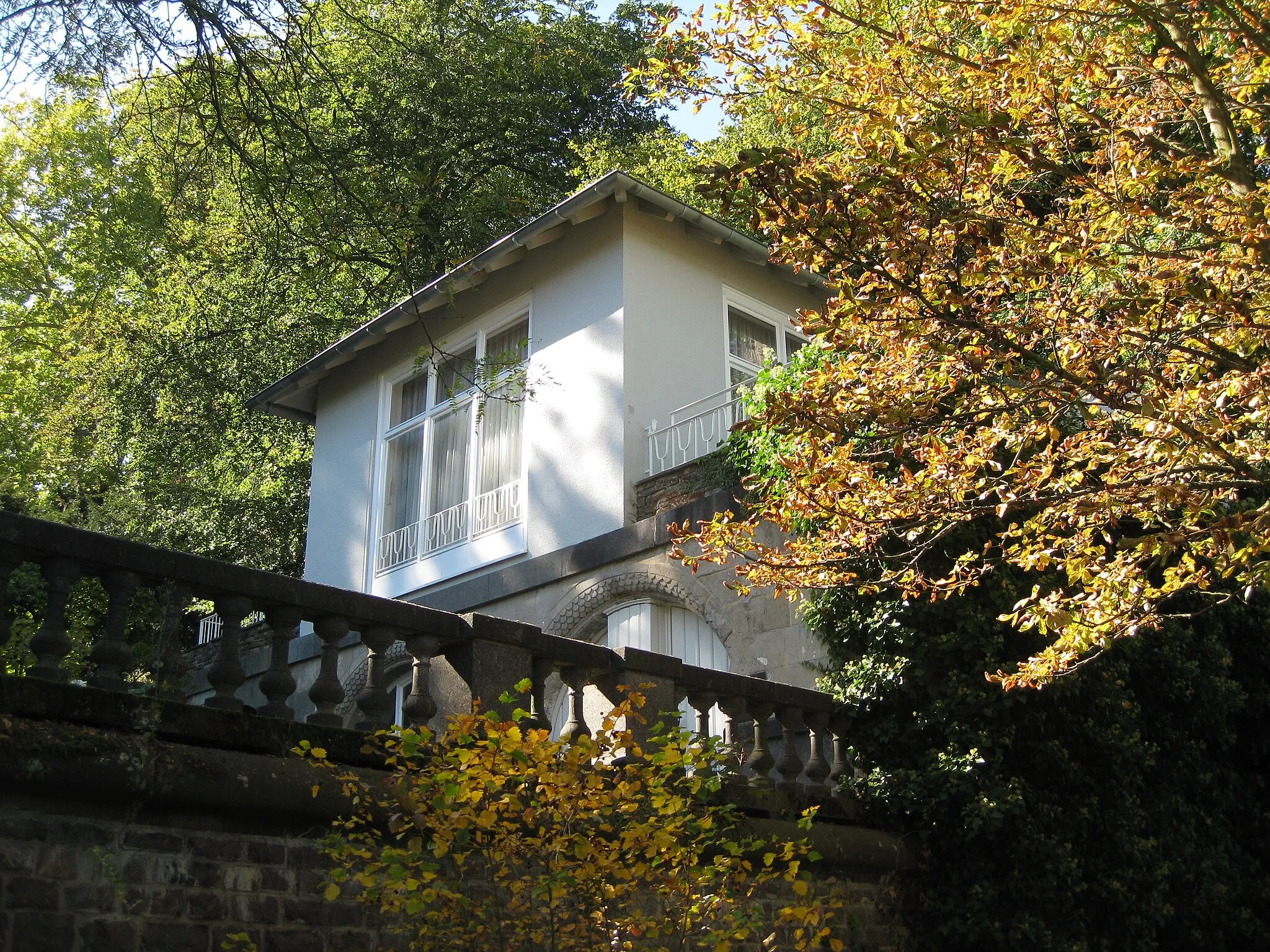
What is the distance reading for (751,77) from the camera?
6.73 m

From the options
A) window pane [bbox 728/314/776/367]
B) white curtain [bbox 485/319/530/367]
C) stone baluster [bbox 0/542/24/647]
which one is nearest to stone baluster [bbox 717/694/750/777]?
stone baluster [bbox 0/542/24/647]

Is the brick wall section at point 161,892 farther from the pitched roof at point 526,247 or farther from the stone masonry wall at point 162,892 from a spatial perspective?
the pitched roof at point 526,247

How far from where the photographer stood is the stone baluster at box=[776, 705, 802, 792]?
8227mm

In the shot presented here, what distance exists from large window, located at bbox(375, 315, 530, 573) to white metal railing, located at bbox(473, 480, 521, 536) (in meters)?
0.01

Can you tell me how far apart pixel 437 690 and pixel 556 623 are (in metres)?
5.52

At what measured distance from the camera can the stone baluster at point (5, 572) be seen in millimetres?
5059

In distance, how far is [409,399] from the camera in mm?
16031

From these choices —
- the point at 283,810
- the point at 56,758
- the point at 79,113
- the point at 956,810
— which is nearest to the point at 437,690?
the point at 283,810

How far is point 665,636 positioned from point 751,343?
4.56 m

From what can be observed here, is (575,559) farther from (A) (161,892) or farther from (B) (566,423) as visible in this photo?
(A) (161,892)

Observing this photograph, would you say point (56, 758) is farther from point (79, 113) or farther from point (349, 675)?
point (349, 675)

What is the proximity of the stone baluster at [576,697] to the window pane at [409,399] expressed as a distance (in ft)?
29.1

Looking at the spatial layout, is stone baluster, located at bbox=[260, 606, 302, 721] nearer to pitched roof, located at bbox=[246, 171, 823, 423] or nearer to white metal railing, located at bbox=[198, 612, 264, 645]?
pitched roof, located at bbox=[246, 171, 823, 423]

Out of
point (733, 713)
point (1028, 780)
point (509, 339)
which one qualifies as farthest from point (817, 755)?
point (509, 339)
